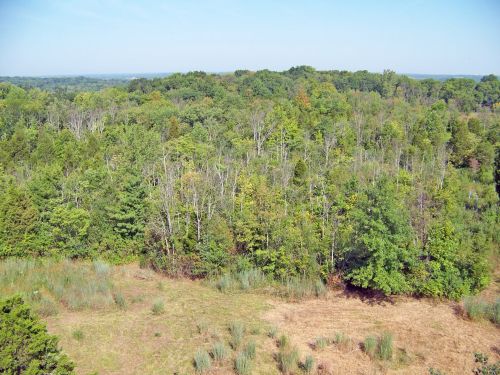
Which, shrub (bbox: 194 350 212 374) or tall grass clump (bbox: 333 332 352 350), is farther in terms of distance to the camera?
tall grass clump (bbox: 333 332 352 350)

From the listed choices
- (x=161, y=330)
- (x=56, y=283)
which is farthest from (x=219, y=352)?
(x=56, y=283)

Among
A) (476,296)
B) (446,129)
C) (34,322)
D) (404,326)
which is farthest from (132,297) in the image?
(446,129)

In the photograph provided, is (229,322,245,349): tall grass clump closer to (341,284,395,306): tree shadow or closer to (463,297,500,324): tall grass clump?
(341,284,395,306): tree shadow

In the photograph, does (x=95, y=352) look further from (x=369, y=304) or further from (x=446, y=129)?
(x=446, y=129)

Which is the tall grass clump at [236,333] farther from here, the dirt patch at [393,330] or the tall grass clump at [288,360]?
the dirt patch at [393,330]

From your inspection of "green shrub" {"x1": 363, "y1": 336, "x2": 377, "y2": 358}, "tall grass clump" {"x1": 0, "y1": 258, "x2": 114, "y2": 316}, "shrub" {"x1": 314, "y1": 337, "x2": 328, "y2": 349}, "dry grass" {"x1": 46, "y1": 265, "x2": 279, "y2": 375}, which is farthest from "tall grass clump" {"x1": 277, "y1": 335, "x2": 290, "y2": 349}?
"tall grass clump" {"x1": 0, "y1": 258, "x2": 114, "y2": 316}
